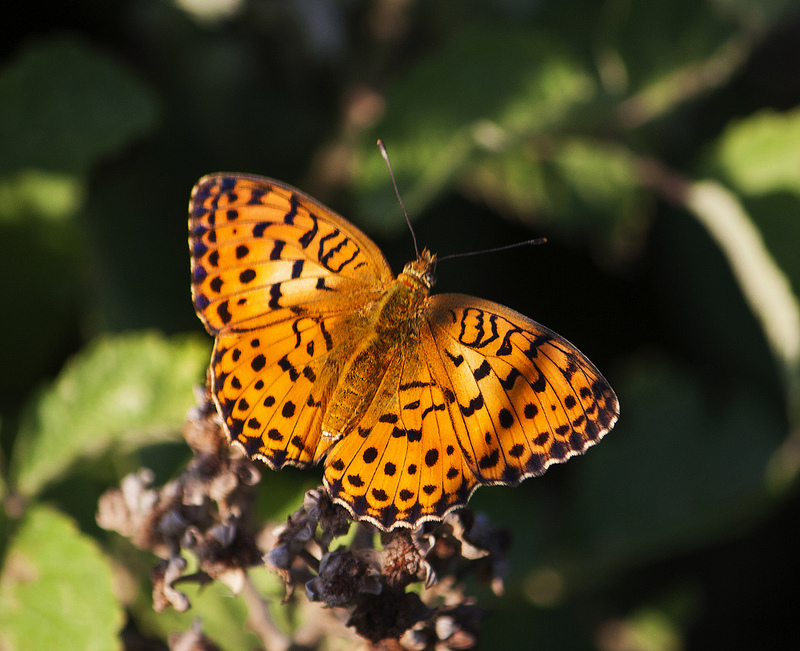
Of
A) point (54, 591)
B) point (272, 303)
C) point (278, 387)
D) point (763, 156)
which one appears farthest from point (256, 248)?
point (763, 156)

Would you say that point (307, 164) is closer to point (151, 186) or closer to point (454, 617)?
point (151, 186)

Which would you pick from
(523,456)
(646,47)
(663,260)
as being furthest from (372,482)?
(663,260)

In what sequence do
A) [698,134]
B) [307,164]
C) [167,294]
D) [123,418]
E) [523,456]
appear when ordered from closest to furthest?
[523,456] → [123,418] → [167,294] → [307,164] → [698,134]

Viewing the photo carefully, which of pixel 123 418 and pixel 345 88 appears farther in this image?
pixel 345 88

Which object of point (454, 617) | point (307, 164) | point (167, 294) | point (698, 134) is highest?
point (698, 134)

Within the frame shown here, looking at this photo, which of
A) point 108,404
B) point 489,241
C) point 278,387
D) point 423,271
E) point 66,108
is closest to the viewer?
point 278,387

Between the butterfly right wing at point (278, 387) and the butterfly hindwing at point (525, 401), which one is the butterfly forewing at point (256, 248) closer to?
the butterfly right wing at point (278, 387)

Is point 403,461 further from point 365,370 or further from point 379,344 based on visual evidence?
point 379,344

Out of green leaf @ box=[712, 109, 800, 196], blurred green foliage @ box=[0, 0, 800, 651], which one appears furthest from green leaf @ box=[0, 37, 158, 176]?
green leaf @ box=[712, 109, 800, 196]
